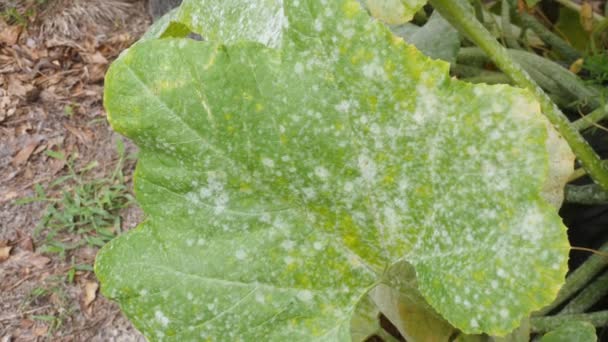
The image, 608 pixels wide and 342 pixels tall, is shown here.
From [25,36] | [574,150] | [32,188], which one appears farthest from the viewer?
[25,36]

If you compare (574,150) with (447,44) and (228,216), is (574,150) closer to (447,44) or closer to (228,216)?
(447,44)

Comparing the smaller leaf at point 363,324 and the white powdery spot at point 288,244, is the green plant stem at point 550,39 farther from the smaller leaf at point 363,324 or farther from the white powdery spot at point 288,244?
the white powdery spot at point 288,244

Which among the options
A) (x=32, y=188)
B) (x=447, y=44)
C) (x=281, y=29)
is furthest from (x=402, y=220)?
(x=32, y=188)

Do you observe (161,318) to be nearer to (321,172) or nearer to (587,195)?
(321,172)

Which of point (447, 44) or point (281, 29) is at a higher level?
point (281, 29)

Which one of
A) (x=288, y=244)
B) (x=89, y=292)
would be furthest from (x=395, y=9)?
(x=89, y=292)

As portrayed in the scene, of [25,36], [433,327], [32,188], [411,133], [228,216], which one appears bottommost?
[32,188]

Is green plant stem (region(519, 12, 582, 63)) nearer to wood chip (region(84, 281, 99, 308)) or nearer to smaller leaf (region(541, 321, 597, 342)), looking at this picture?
smaller leaf (region(541, 321, 597, 342))

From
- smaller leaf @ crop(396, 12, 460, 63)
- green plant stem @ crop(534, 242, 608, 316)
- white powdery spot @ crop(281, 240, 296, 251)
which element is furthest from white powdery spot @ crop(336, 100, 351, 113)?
green plant stem @ crop(534, 242, 608, 316)
